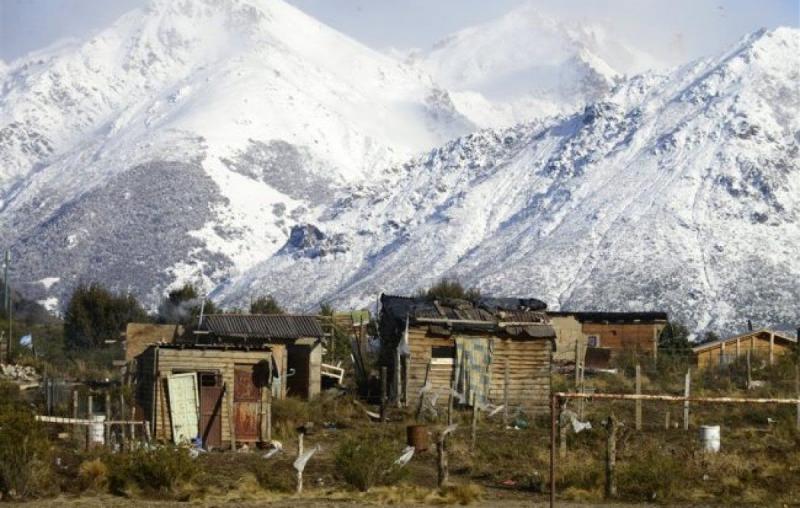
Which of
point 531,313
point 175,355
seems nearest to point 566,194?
point 531,313

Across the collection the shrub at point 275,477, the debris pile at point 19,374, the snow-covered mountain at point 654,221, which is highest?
the snow-covered mountain at point 654,221

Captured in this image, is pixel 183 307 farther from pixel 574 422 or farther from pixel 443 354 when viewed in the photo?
pixel 574 422

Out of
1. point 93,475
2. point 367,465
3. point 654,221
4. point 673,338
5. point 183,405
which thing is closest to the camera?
point 93,475

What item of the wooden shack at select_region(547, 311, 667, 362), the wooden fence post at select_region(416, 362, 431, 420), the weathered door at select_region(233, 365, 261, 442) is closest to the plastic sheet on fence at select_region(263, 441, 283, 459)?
the weathered door at select_region(233, 365, 261, 442)

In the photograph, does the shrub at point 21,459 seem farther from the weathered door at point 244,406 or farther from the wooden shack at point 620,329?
the wooden shack at point 620,329

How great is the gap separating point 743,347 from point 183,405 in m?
42.3

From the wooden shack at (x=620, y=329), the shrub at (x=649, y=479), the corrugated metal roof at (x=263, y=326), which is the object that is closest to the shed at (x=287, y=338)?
the corrugated metal roof at (x=263, y=326)

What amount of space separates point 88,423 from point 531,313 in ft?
64.8

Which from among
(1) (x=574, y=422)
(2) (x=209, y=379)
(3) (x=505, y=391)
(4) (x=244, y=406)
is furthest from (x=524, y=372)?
(2) (x=209, y=379)

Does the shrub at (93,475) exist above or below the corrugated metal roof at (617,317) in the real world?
below

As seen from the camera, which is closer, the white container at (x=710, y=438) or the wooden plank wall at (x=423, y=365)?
the white container at (x=710, y=438)

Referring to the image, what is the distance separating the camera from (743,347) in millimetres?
73812

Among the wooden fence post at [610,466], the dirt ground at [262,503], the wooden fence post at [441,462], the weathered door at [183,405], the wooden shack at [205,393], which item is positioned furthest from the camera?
the wooden shack at [205,393]

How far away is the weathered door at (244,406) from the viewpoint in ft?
125
